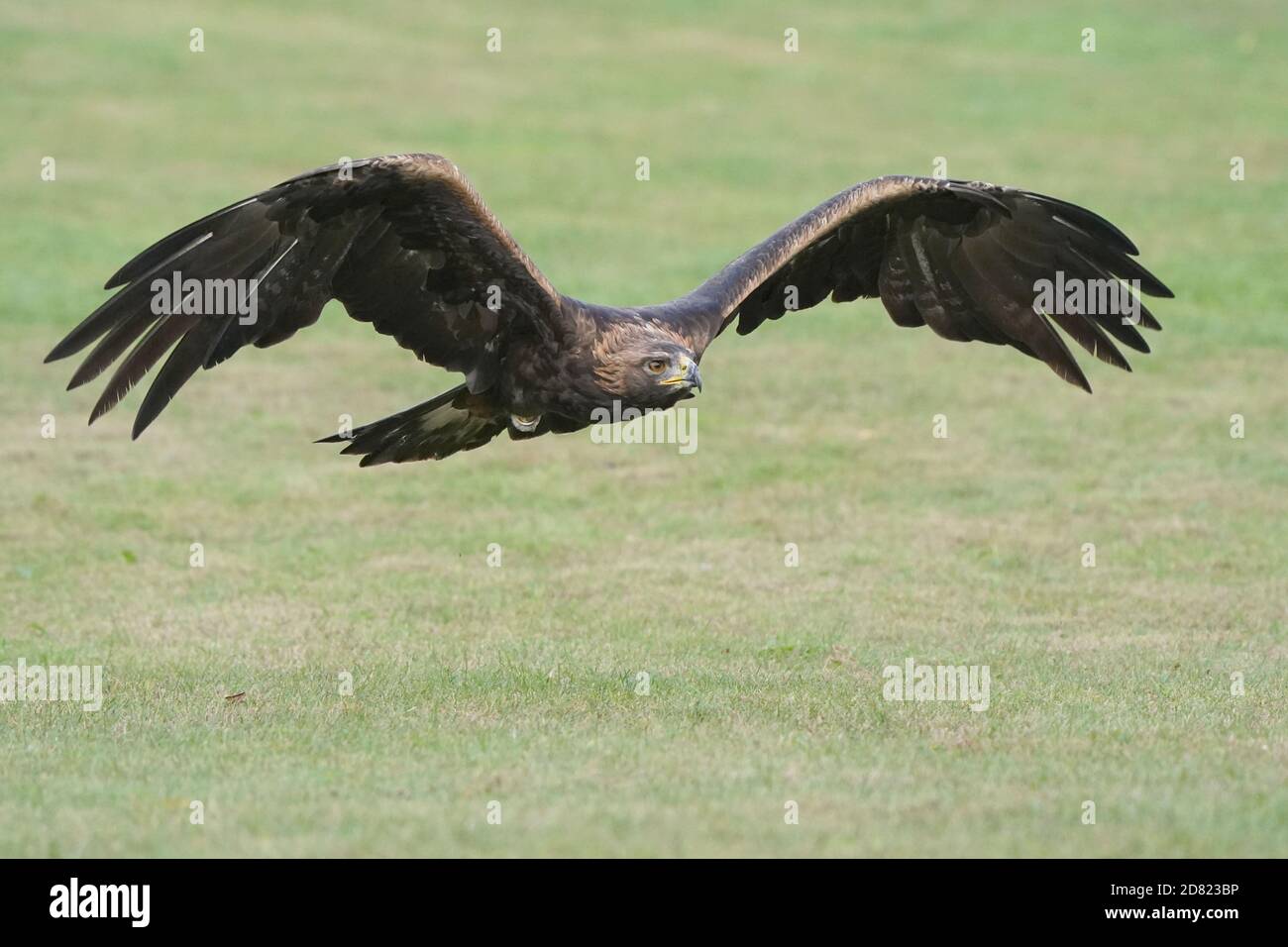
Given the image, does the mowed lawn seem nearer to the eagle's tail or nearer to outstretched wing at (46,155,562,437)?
the eagle's tail

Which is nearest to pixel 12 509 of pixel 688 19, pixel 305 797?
pixel 305 797

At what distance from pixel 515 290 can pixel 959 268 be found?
334cm

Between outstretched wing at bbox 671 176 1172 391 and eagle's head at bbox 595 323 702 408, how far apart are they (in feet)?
2.57

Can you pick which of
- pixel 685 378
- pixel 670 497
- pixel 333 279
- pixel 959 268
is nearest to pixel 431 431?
pixel 333 279

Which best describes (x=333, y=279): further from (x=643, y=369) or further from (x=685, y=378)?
(x=685, y=378)

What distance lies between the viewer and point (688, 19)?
128 feet

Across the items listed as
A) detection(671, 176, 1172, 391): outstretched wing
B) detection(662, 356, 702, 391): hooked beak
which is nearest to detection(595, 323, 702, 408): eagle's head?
detection(662, 356, 702, 391): hooked beak

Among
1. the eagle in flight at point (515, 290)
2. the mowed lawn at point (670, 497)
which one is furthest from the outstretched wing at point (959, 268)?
the mowed lawn at point (670, 497)

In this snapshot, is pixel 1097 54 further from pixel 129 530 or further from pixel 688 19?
pixel 129 530

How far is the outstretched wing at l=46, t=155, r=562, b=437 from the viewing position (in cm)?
915

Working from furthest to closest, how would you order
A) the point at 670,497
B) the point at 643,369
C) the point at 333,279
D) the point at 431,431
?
the point at 670,497 < the point at 431,431 < the point at 643,369 < the point at 333,279

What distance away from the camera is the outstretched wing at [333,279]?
9.15 m

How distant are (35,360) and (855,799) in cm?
1629

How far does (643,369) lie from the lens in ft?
34.0
